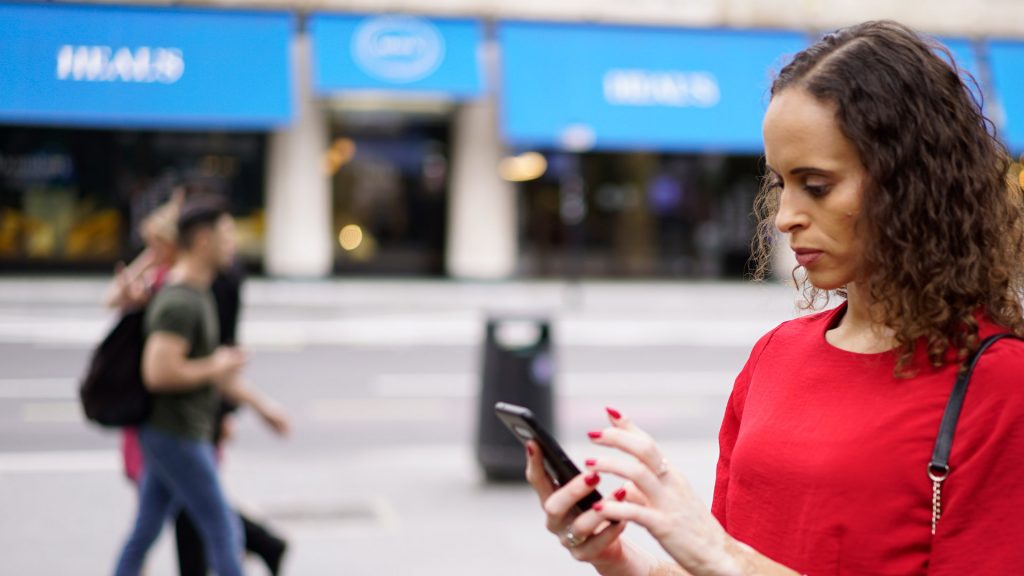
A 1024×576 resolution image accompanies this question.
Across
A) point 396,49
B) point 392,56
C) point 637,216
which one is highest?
point 396,49

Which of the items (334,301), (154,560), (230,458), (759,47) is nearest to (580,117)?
(759,47)

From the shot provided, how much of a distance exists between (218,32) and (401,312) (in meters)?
5.82

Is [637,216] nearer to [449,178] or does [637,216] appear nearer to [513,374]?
[449,178]

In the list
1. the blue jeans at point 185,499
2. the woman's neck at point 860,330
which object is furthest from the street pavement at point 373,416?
the woman's neck at point 860,330

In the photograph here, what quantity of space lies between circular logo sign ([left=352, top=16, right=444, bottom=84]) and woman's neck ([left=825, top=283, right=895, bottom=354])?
1978 cm

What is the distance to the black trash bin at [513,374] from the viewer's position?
8188mm

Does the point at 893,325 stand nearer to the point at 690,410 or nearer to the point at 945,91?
the point at 945,91

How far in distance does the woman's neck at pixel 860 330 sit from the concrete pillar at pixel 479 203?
20.7 meters

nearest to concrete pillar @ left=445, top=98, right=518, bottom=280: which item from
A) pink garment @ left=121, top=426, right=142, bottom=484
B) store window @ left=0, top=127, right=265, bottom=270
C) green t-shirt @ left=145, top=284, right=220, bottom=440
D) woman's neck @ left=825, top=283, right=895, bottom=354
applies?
store window @ left=0, top=127, right=265, bottom=270

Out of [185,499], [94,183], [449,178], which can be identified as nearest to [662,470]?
[185,499]

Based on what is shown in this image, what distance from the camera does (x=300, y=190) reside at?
71.2ft

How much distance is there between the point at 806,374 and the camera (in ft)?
6.32

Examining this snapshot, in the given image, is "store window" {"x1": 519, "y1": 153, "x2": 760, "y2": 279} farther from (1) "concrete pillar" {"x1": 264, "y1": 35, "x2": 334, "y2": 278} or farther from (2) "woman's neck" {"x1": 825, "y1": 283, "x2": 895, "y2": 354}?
(2) "woman's neck" {"x1": 825, "y1": 283, "x2": 895, "y2": 354}

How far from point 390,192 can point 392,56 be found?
2.89 metres
